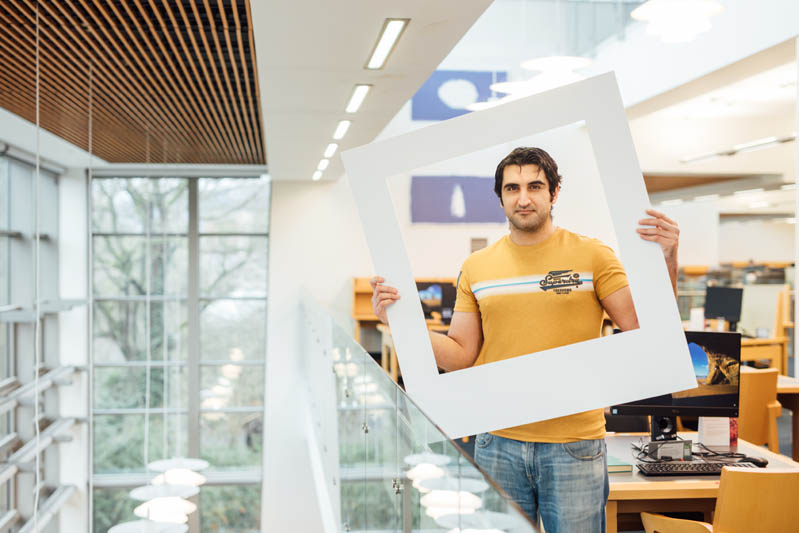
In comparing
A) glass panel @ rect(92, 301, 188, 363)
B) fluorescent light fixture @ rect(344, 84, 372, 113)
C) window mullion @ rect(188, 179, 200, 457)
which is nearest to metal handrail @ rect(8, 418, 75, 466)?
glass panel @ rect(92, 301, 188, 363)

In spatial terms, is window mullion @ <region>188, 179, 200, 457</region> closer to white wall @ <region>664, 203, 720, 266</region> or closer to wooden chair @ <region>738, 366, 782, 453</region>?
white wall @ <region>664, 203, 720, 266</region>

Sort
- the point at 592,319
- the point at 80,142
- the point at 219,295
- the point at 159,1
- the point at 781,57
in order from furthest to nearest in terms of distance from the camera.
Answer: the point at 219,295 → the point at 80,142 → the point at 781,57 → the point at 159,1 → the point at 592,319

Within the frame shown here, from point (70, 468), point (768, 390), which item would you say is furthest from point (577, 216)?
point (70, 468)

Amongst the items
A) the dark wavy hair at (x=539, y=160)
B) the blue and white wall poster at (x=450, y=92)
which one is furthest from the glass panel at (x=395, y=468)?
the blue and white wall poster at (x=450, y=92)

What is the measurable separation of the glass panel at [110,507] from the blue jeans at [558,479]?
11305 mm

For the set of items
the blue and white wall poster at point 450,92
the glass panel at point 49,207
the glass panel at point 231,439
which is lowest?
the glass panel at point 231,439

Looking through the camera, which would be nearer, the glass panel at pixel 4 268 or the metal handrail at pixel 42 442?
the glass panel at pixel 4 268

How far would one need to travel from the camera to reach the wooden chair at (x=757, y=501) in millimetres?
2664

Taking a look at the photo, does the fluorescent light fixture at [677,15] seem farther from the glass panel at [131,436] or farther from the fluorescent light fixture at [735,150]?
the glass panel at [131,436]

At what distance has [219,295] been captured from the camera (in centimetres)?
1130

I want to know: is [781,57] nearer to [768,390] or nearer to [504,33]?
[768,390]

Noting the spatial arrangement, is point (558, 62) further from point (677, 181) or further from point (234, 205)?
point (677, 181)

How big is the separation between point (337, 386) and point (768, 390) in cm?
312

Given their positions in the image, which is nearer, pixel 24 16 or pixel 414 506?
pixel 414 506
